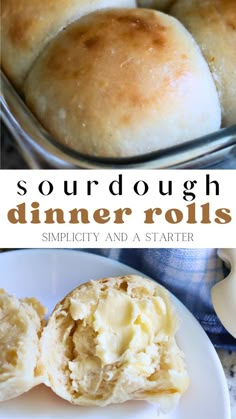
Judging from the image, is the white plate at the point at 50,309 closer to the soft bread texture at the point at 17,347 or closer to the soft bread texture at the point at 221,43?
the soft bread texture at the point at 17,347

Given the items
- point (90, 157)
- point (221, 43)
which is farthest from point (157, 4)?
point (90, 157)

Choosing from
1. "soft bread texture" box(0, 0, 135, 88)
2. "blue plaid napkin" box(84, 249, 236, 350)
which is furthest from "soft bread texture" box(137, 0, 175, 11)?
"blue plaid napkin" box(84, 249, 236, 350)

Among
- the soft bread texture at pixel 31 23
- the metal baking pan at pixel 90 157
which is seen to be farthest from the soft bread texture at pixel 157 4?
the metal baking pan at pixel 90 157

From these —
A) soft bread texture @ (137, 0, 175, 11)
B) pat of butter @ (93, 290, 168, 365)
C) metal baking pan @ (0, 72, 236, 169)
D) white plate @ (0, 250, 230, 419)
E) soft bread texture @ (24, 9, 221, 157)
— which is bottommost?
white plate @ (0, 250, 230, 419)

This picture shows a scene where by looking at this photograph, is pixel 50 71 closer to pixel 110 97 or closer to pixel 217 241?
pixel 110 97

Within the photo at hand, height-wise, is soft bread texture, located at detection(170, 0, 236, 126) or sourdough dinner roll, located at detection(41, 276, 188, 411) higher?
soft bread texture, located at detection(170, 0, 236, 126)

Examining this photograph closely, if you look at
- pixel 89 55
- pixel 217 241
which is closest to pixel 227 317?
pixel 217 241

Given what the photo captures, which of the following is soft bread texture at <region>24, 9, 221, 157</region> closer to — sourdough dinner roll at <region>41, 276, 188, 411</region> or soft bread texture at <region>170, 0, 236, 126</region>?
soft bread texture at <region>170, 0, 236, 126</region>
